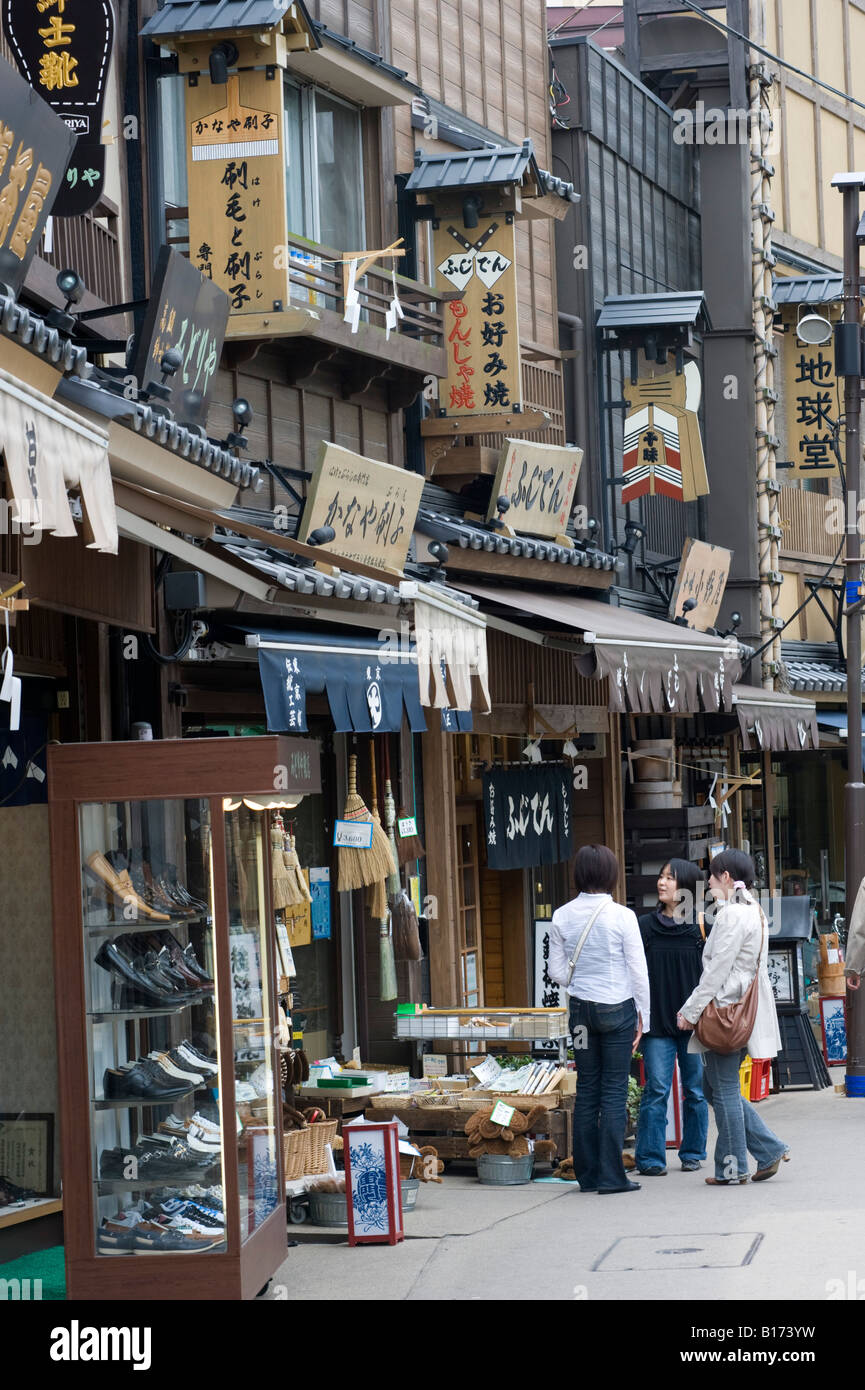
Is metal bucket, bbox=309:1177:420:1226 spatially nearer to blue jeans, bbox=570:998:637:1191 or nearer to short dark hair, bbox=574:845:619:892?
blue jeans, bbox=570:998:637:1191

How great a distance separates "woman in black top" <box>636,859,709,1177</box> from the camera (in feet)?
39.4

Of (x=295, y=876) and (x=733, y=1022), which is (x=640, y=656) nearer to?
(x=733, y=1022)

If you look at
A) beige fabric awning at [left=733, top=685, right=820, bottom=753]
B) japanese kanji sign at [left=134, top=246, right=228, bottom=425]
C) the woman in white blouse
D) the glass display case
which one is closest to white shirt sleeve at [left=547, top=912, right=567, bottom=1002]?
the woman in white blouse

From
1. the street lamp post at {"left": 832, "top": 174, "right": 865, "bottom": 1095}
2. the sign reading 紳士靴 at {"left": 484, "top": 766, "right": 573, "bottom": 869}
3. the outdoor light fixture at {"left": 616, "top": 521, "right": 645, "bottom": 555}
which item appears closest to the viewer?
the sign reading 紳士靴 at {"left": 484, "top": 766, "right": 573, "bottom": 869}

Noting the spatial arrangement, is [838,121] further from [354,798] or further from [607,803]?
[354,798]

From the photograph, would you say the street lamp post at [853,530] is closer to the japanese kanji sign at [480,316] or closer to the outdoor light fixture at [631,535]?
the outdoor light fixture at [631,535]

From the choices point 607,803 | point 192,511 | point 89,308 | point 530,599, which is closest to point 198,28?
point 89,308

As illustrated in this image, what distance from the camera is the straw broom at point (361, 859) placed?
41.6 ft

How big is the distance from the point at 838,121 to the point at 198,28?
60.5 ft

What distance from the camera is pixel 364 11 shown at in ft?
50.3

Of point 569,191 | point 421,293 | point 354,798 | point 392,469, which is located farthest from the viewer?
point 569,191

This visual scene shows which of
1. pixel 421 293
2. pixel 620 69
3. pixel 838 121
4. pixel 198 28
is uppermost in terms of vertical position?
pixel 838 121

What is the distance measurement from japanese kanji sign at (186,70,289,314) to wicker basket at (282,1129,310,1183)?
530cm

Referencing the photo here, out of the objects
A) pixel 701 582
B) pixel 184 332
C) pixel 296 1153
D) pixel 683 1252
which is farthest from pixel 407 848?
pixel 701 582
